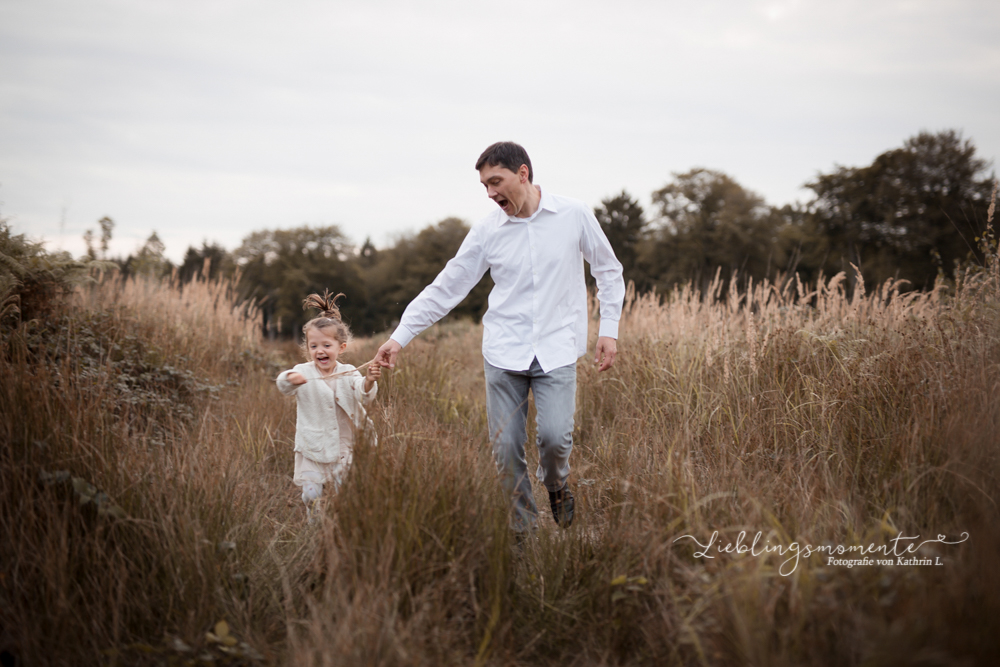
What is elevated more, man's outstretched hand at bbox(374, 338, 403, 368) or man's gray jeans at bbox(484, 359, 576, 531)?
man's outstretched hand at bbox(374, 338, 403, 368)

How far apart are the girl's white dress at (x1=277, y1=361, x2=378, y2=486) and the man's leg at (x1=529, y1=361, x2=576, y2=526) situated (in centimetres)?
102

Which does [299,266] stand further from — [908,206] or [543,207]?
[543,207]

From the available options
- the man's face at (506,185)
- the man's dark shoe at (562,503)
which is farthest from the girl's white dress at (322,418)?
the man's face at (506,185)

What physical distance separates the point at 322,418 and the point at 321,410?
5cm

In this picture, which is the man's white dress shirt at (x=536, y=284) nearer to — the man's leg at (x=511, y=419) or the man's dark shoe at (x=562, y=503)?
the man's leg at (x=511, y=419)

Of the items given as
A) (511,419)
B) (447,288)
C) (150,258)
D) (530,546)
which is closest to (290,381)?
(447,288)

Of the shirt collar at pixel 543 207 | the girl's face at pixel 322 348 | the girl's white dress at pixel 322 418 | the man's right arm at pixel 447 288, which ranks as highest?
the shirt collar at pixel 543 207

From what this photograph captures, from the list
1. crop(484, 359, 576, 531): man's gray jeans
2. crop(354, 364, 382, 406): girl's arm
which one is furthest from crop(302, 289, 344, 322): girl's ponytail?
crop(484, 359, 576, 531): man's gray jeans

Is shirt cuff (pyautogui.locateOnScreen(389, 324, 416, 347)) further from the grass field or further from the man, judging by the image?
the grass field

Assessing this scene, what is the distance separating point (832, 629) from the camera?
69.7 inches

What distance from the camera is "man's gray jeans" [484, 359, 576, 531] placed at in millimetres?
2955

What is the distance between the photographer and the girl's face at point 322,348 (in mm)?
3463

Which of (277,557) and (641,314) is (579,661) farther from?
(641,314)

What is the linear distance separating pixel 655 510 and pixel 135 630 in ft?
6.73
